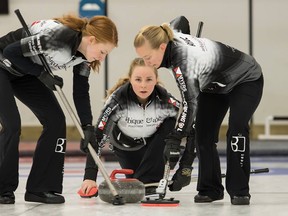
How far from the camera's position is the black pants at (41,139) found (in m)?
4.77

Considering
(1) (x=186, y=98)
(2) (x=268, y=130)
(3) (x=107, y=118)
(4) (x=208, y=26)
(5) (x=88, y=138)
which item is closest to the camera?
(1) (x=186, y=98)

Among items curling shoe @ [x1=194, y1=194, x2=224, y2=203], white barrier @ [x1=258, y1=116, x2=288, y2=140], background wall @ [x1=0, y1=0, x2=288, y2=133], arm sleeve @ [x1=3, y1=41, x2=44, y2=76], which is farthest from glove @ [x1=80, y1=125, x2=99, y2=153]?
background wall @ [x1=0, y1=0, x2=288, y2=133]

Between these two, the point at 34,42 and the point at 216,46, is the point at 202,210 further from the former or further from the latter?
the point at 34,42

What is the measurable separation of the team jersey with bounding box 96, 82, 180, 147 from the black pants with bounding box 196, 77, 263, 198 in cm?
61

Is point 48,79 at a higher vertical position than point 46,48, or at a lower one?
lower

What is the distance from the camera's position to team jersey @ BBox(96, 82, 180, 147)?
216 inches

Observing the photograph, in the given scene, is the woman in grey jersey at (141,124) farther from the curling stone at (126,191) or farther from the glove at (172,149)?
the glove at (172,149)

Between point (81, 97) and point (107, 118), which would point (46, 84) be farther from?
point (107, 118)

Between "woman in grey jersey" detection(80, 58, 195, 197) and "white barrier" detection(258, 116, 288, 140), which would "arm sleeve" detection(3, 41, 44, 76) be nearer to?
"woman in grey jersey" detection(80, 58, 195, 197)

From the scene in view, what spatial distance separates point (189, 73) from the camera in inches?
178

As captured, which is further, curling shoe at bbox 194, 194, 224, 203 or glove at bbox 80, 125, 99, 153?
curling shoe at bbox 194, 194, 224, 203

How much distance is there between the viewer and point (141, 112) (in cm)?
559

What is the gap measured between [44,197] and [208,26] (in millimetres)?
7627

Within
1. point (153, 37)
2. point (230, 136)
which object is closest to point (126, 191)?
point (230, 136)
